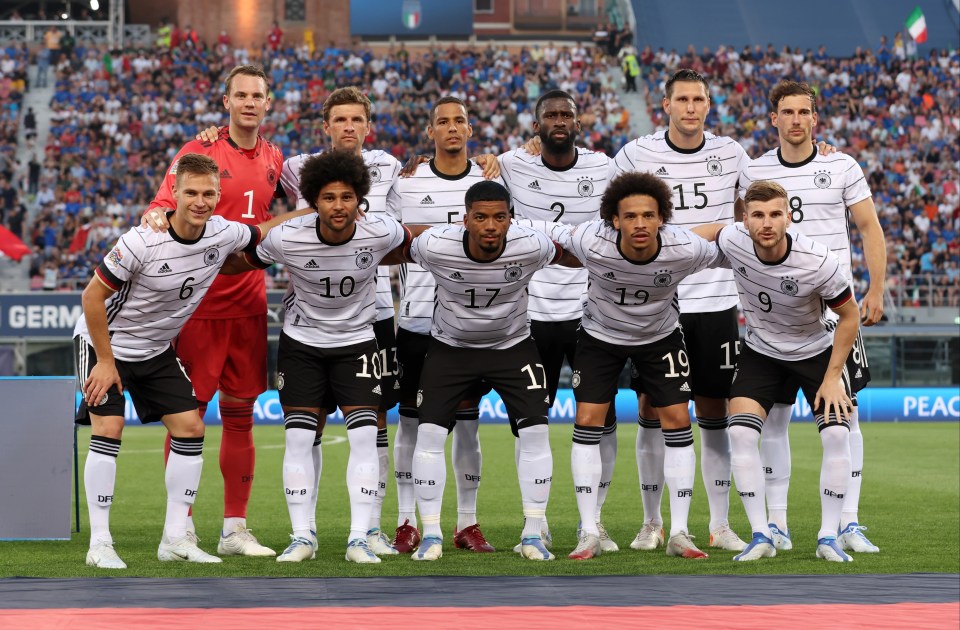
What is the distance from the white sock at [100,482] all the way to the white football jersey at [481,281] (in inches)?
74.5

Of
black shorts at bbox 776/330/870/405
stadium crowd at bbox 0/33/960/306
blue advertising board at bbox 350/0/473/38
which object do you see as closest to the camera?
black shorts at bbox 776/330/870/405

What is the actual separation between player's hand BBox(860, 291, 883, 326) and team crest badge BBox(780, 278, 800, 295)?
45cm

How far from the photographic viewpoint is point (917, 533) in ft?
27.9

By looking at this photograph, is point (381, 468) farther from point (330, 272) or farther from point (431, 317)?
point (330, 272)

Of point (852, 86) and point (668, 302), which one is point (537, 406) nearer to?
point (668, 302)

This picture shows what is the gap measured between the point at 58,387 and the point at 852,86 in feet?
104

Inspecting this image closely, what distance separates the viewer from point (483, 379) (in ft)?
23.6

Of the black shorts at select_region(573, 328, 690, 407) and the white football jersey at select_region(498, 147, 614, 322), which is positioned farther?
the white football jersey at select_region(498, 147, 614, 322)

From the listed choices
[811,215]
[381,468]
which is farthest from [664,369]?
[381,468]

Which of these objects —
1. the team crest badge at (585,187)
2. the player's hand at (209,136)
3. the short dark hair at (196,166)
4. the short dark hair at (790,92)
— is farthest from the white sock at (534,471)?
the player's hand at (209,136)

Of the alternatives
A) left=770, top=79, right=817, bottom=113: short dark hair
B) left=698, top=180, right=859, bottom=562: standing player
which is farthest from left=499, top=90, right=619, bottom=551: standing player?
left=770, top=79, right=817, bottom=113: short dark hair

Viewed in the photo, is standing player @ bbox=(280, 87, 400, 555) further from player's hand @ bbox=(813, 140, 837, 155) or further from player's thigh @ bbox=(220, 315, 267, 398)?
player's hand @ bbox=(813, 140, 837, 155)

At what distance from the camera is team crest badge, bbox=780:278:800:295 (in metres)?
6.97

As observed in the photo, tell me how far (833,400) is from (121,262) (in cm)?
382
